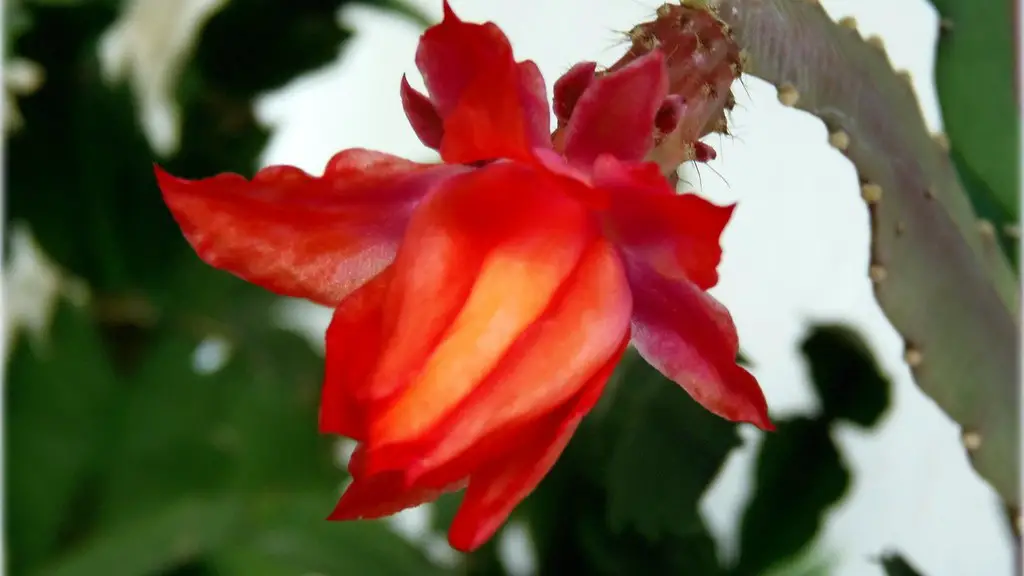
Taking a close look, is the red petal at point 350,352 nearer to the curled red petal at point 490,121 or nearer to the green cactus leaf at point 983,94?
the curled red petal at point 490,121

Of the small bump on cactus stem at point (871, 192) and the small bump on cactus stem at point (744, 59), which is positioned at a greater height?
the small bump on cactus stem at point (744, 59)

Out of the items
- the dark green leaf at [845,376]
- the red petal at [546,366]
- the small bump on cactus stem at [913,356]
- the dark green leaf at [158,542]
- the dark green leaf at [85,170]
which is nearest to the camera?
the red petal at [546,366]

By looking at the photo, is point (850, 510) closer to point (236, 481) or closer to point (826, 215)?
point (826, 215)

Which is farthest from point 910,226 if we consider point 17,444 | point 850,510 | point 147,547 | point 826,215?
point 17,444

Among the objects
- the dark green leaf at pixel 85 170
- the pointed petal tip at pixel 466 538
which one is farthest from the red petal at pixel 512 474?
the dark green leaf at pixel 85 170

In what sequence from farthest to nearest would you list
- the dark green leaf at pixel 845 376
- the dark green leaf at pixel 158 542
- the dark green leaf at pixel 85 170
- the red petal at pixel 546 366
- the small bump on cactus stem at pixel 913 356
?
the dark green leaf at pixel 85 170, the dark green leaf at pixel 158 542, the dark green leaf at pixel 845 376, the small bump on cactus stem at pixel 913 356, the red petal at pixel 546 366

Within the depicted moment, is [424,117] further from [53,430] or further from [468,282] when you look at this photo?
[53,430]

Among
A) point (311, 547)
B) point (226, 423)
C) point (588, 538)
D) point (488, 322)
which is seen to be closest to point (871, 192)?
point (488, 322)
